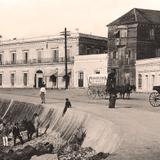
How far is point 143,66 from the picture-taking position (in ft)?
187

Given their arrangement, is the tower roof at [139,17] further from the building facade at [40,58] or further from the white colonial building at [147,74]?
the building facade at [40,58]

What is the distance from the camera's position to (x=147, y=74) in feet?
183

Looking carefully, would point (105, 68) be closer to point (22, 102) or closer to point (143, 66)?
point (143, 66)

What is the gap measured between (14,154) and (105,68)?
4651 centimetres

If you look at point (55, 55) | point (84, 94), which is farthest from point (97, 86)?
point (55, 55)

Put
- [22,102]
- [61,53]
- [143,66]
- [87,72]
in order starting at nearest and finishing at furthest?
[22,102] < [143,66] < [87,72] < [61,53]

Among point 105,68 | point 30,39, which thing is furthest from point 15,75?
point 105,68

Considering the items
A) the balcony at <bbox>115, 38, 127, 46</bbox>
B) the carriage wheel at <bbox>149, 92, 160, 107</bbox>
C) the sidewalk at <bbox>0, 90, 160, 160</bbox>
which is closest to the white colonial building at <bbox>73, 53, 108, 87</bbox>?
the balcony at <bbox>115, 38, 127, 46</bbox>

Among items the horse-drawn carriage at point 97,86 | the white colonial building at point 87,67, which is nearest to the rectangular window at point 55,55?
the white colonial building at point 87,67

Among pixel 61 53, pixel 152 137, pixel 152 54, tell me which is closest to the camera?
pixel 152 137

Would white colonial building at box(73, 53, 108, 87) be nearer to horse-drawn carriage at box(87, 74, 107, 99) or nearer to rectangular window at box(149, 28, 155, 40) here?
rectangular window at box(149, 28, 155, 40)

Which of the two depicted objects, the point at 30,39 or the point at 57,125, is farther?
the point at 30,39

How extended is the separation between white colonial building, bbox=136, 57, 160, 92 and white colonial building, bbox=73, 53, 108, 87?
7421 mm

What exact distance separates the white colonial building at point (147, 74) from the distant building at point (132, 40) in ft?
4.67
